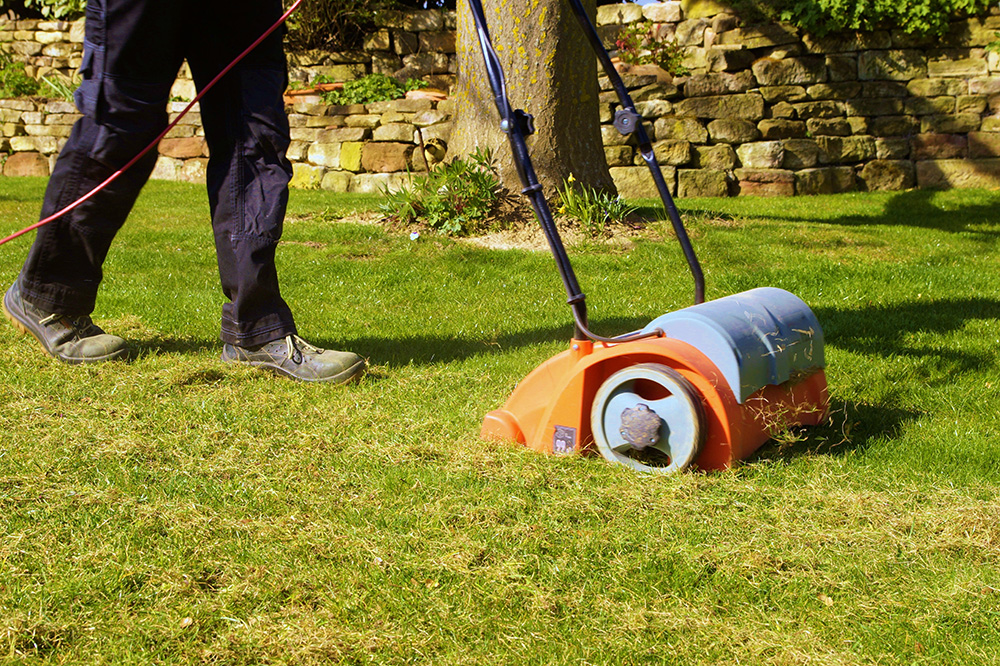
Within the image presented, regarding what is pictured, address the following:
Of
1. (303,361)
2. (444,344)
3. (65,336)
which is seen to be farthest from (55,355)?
(444,344)

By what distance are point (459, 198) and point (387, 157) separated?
138 inches

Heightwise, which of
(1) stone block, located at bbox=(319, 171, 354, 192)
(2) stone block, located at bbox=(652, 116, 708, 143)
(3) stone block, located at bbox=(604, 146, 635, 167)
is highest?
(2) stone block, located at bbox=(652, 116, 708, 143)

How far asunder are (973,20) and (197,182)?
8.93 meters

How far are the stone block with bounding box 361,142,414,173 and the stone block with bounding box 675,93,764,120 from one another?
298 centimetres

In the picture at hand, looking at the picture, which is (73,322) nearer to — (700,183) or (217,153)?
(217,153)

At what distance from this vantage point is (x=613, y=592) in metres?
1.85

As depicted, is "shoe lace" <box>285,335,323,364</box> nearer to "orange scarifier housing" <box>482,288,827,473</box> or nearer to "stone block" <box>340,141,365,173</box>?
"orange scarifier housing" <box>482,288,827,473</box>

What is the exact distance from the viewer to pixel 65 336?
3.38m

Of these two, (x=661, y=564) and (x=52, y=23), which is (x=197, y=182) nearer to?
(x=52, y=23)

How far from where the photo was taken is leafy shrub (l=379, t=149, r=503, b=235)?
255 inches

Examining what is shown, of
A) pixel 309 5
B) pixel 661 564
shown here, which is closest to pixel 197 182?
pixel 309 5

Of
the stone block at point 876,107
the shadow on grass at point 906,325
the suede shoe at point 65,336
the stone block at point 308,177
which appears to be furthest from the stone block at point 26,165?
the shadow on grass at point 906,325

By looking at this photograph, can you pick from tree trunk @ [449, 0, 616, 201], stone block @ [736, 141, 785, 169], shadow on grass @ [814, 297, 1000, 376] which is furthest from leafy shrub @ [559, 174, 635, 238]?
stone block @ [736, 141, 785, 169]

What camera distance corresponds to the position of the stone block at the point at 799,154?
9891 millimetres
